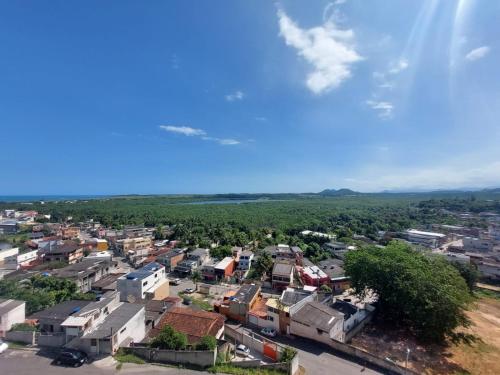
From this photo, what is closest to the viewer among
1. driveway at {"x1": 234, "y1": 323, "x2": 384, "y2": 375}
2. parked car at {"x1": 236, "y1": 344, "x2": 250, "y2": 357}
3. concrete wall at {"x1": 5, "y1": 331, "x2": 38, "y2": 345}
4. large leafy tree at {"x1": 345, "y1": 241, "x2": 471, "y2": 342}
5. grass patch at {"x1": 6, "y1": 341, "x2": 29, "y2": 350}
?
driveway at {"x1": 234, "y1": 323, "x2": 384, "y2": 375}

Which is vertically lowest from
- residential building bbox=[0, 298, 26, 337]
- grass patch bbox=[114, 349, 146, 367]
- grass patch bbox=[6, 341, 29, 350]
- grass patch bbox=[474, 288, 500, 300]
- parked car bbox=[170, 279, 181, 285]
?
grass patch bbox=[474, 288, 500, 300]

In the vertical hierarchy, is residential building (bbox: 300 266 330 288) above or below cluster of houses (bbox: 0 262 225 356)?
below

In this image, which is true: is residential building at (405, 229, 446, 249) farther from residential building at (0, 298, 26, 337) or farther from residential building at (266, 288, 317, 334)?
residential building at (0, 298, 26, 337)

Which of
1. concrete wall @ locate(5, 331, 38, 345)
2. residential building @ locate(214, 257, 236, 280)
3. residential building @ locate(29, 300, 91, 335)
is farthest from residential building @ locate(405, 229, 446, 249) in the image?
concrete wall @ locate(5, 331, 38, 345)

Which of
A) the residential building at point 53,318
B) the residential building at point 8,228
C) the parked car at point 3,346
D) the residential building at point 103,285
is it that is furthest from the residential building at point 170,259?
the residential building at point 8,228

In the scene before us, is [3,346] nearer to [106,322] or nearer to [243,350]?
[106,322]

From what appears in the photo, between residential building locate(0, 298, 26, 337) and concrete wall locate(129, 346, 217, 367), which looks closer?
concrete wall locate(129, 346, 217, 367)
